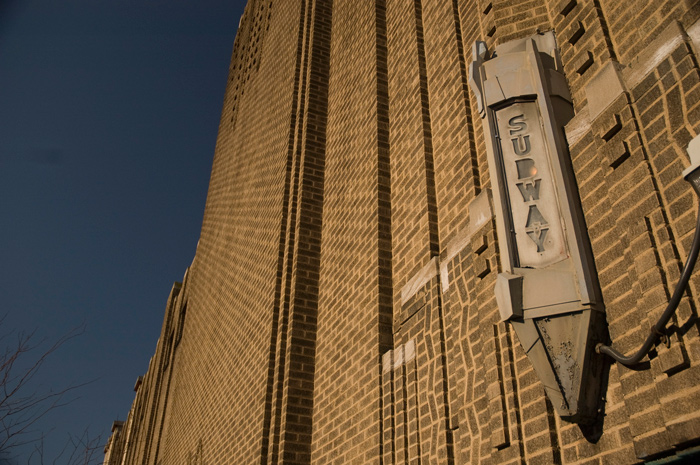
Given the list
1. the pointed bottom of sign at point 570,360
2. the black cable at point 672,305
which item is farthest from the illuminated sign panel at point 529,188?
the black cable at point 672,305

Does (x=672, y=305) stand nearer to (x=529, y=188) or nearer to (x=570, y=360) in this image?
(x=570, y=360)

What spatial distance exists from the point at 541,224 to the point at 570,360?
85 centimetres

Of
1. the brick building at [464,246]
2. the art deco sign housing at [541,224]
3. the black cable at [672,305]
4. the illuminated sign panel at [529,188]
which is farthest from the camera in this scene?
the illuminated sign panel at [529,188]

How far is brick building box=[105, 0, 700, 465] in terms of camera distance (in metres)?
3.39

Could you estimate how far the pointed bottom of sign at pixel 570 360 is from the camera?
345cm

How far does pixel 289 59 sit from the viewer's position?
11562mm

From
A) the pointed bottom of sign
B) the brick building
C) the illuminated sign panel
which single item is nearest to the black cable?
the brick building

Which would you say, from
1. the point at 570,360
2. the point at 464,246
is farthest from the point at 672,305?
the point at 464,246

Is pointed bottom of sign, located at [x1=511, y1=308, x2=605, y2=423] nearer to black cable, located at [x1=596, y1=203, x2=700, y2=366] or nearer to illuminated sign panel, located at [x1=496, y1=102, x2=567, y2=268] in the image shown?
black cable, located at [x1=596, y1=203, x2=700, y2=366]

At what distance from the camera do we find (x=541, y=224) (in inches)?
153

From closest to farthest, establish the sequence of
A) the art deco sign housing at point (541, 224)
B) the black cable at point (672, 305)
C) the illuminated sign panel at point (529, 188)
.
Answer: the black cable at point (672, 305)
the art deco sign housing at point (541, 224)
the illuminated sign panel at point (529, 188)

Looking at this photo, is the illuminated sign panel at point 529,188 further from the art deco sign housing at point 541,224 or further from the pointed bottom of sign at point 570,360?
the pointed bottom of sign at point 570,360

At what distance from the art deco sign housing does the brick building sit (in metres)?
0.01

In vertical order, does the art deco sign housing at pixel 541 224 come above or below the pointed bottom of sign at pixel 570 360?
above
